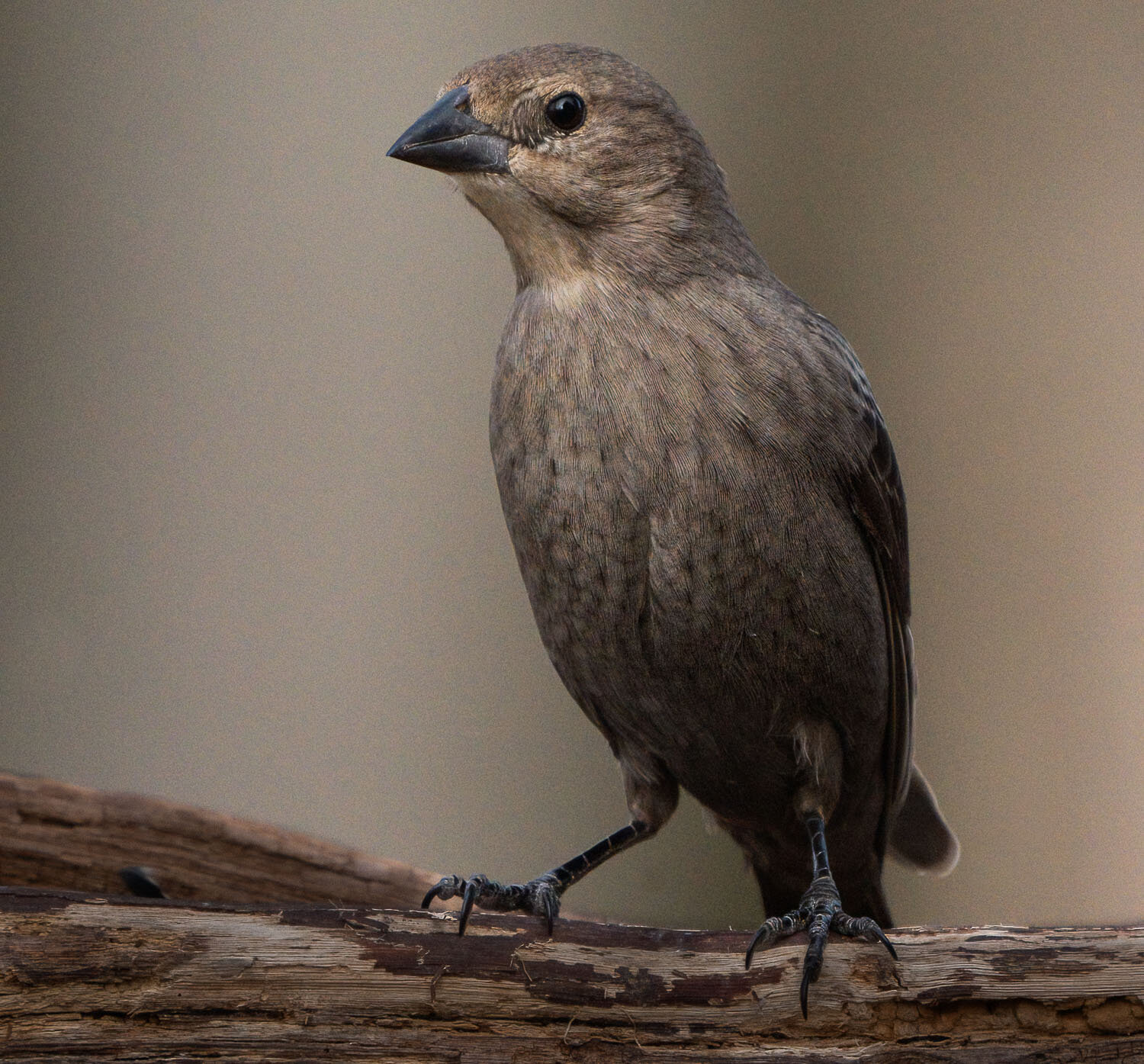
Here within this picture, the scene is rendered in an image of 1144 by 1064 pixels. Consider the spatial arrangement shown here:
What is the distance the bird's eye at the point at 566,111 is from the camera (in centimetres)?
272

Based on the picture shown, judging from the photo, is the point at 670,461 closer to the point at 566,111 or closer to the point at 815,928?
the point at 566,111

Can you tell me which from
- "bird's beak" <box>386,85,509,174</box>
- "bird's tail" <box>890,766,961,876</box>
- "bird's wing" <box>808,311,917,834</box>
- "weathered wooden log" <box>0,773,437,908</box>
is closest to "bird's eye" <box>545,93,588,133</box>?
"bird's beak" <box>386,85,509,174</box>

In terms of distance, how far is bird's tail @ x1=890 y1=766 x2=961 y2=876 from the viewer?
135 inches

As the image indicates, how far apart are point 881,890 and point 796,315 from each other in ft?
5.03

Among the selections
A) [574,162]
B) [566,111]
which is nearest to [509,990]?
[574,162]

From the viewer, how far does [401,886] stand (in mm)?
3617

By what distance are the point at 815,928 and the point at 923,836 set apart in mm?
1163

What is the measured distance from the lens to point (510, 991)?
2.27 m

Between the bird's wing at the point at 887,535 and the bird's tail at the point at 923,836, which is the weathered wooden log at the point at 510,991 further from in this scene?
the bird's tail at the point at 923,836

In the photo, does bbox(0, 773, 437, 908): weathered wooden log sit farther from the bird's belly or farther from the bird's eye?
the bird's eye

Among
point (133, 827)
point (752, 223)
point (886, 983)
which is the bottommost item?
point (886, 983)

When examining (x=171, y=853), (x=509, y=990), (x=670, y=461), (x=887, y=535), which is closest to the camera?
(x=509, y=990)

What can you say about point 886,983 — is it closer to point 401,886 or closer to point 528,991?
point 528,991

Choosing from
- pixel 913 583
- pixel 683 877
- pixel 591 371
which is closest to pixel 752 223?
pixel 913 583
